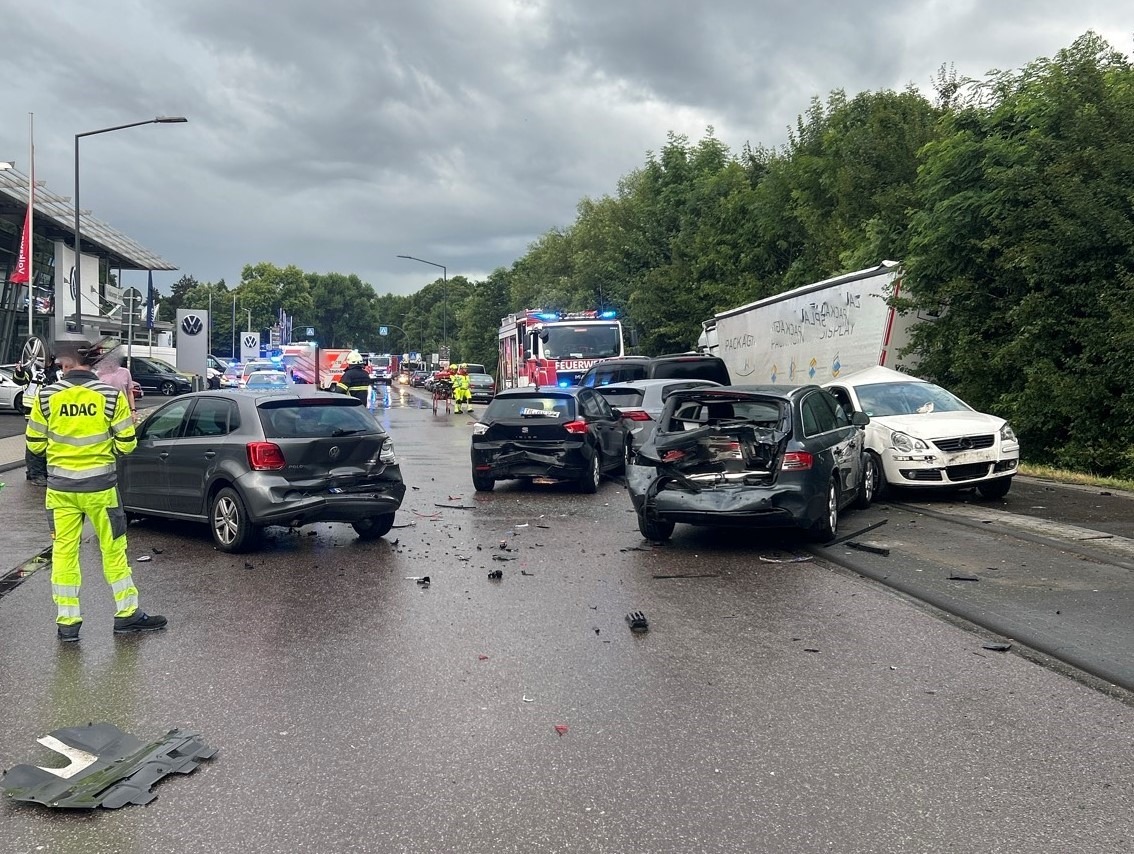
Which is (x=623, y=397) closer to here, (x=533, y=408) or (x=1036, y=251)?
(x=533, y=408)

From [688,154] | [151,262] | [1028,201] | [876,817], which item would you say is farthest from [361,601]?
[151,262]

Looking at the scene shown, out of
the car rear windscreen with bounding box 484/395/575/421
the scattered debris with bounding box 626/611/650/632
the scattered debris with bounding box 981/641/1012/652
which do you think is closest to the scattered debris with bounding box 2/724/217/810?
the scattered debris with bounding box 626/611/650/632

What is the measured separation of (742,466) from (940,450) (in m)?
3.69

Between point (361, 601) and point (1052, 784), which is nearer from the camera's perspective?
point (1052, 784)

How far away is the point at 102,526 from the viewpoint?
21.8 ft

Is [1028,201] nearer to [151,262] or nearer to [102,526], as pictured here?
[102,526]

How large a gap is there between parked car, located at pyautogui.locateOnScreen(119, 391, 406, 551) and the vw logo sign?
69.9 feet

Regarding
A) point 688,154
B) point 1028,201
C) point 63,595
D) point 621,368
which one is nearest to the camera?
point 63,595

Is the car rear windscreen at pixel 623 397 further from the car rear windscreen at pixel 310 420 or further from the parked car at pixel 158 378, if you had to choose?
the parked car at pixel 158 378

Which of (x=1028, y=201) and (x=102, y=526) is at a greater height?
(x=1028, y=201)

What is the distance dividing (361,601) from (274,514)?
6.60ft

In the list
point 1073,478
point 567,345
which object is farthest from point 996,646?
point 567,345

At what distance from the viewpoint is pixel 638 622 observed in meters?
6.78

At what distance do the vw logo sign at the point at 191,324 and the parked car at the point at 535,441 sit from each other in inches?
746
